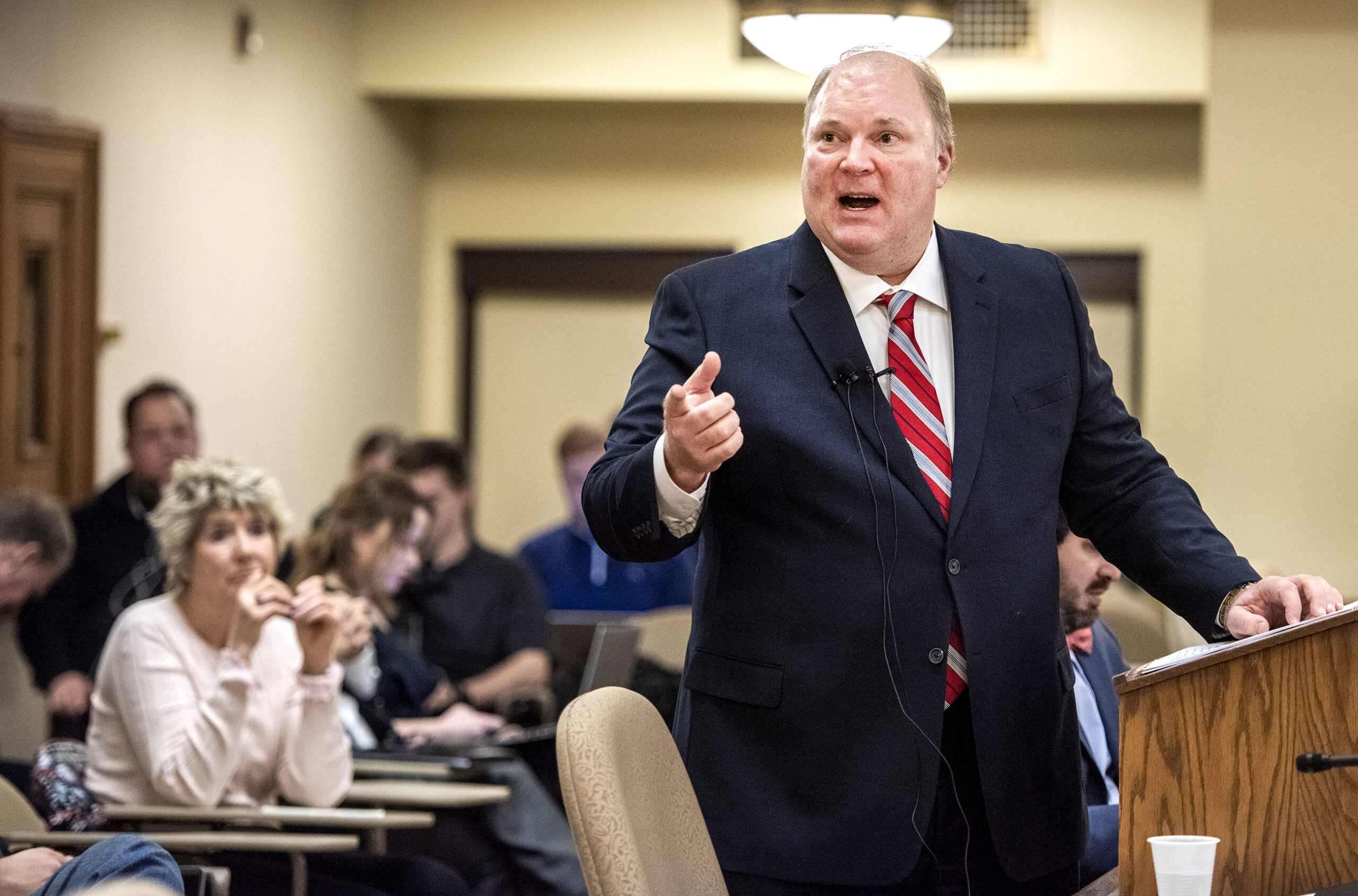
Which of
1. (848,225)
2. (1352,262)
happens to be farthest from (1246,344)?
(848,225)

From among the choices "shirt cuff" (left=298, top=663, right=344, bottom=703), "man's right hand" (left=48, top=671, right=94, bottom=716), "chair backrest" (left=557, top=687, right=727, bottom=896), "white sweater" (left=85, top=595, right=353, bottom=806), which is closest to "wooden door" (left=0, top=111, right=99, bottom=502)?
"man's right hand" (left=48, top=671, right=94, bottom=716)

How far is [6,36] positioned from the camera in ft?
14.2

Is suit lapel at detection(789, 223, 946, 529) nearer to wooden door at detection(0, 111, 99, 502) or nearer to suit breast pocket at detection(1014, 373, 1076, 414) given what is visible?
suit breast pocket at detection(1014, 373, 1076, 414)

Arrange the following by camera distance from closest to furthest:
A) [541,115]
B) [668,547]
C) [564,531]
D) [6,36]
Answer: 1. [668,547]
2. [6,36]
3. [564,531]
4. [541,115]

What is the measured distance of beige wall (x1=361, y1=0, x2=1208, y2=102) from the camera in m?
7.10

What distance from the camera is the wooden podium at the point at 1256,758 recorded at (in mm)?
1430

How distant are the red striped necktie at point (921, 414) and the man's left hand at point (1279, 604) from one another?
0.28m

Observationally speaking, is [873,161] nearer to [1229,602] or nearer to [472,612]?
[1229,602]

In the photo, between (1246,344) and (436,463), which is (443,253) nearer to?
(436,463)

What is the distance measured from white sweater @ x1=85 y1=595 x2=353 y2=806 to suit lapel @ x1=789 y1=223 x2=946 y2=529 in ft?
5.55

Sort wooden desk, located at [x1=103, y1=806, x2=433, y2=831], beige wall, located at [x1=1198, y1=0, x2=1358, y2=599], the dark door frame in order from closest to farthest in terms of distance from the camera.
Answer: wooden desk, located at [x1=103, y1=806, x2=433, y2=831] < beige wall, located at [x1=1198, y1=0, x2=1358, y2=599] < the dark door frame

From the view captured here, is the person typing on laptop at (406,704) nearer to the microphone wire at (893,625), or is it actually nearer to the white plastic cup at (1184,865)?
the microphone wire at (893,625)

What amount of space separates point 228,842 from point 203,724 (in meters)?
0.36

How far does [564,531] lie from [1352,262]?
3.08 meters
